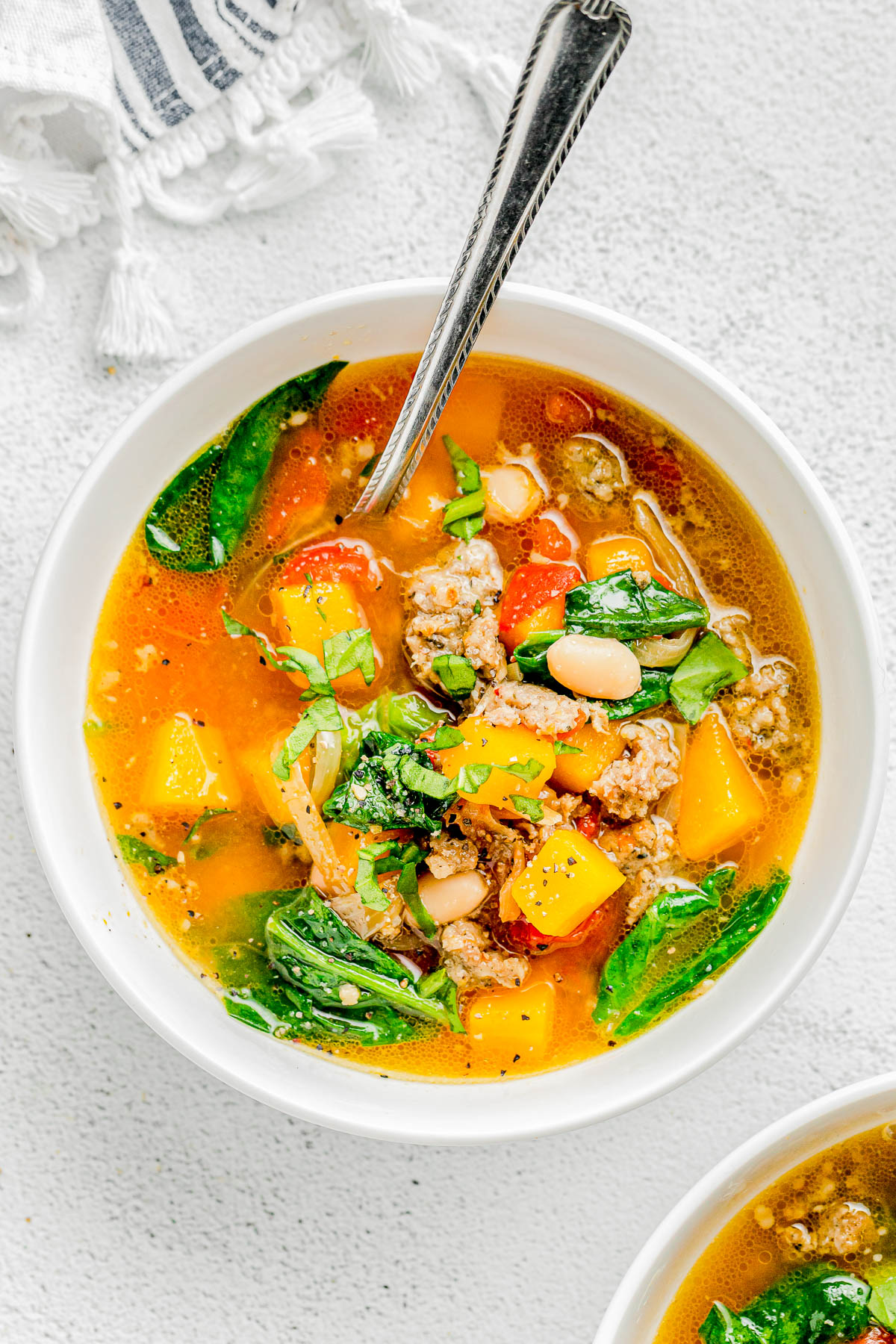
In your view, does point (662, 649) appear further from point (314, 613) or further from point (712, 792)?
point (314, 613)

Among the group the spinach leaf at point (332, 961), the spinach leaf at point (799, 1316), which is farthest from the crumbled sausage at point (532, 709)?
the spinach leaf at point (799, 1316)

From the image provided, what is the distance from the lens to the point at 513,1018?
2643mm

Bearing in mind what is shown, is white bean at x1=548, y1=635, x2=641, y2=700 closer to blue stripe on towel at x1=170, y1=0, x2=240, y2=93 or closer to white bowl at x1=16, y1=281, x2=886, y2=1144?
white bowl at x1=16, y1=281, x2=886, y2=1144

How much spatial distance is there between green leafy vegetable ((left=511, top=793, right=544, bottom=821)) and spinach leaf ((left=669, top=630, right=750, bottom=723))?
1.43ft

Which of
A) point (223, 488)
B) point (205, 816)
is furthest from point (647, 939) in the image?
point (223, 488)

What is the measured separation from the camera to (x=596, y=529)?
264 cm

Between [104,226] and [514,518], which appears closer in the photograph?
[514,518]

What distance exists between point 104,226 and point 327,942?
188cm

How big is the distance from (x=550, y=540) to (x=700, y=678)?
1.59ft

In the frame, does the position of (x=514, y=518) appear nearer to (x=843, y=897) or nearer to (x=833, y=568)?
(x=833, y=568)

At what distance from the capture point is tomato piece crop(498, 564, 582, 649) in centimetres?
257

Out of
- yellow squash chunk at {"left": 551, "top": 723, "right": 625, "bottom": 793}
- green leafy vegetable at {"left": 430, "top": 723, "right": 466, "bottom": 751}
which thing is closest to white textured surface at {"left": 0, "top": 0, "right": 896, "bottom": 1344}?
yellow squash chunk at {"left": 551, "top": 723, "right": 625, "bottom": 793}

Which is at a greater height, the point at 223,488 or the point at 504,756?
the point at 223,488

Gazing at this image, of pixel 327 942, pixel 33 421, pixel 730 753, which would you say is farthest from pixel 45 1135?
Result: pixel 730 753
